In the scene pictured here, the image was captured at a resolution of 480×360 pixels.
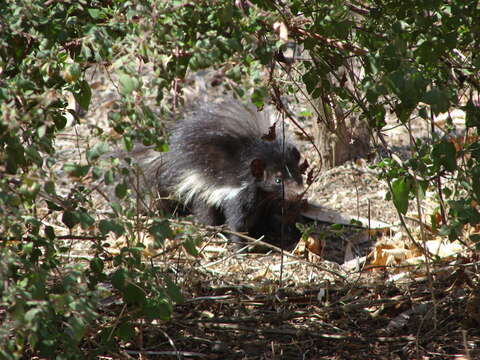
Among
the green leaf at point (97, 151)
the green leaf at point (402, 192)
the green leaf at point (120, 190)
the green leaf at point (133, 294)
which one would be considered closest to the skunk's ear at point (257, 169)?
the green leaf at point (402, 192)

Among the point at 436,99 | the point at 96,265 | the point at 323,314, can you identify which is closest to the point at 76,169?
the point at 96,265

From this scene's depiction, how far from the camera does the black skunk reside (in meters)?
6.14

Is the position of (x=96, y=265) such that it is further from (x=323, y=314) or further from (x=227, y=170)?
(x=227, y=170)

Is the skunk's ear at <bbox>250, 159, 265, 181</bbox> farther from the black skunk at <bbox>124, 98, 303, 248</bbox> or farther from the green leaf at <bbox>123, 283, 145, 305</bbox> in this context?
the green leaf at <bbox>123, 283, 145, 305</bbox>

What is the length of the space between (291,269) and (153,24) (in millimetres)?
2826

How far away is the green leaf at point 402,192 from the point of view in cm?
331

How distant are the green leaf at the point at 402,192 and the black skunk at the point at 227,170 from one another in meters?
2.73

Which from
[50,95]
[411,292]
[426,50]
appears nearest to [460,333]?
[411,292]

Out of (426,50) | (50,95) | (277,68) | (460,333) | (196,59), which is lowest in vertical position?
(460,333)

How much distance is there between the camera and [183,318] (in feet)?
12.5

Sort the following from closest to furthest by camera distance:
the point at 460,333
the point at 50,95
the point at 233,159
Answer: the point at 50,95 → the point at 460,333 → the point at 233,159

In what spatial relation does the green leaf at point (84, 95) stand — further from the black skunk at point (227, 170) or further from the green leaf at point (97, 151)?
the black skunk at point (227, 170)

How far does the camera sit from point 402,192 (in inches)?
131

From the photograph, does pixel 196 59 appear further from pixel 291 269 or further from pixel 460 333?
pixel 291 269
